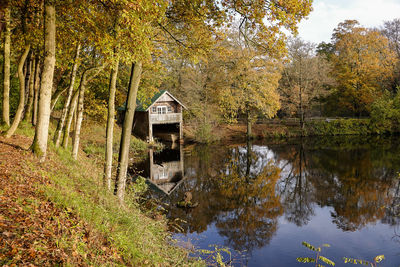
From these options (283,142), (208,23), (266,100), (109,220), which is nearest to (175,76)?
(266,100)

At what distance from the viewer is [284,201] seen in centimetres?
1441

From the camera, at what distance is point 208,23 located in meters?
7.21

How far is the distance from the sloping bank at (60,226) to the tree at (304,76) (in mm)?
32197

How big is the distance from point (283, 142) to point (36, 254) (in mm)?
31923

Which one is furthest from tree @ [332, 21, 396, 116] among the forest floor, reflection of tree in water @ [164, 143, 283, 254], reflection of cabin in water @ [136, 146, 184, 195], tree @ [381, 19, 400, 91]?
the forest floor

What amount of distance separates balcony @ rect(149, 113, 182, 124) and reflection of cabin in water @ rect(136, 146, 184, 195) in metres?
5.53

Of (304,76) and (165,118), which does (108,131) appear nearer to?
(165,118)

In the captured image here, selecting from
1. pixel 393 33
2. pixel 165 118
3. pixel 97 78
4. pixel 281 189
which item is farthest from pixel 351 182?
pixel 393 33

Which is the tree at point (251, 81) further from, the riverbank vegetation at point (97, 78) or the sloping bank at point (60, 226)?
the sloping bank at point (60, 226)

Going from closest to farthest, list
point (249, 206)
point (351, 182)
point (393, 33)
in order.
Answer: point (249, 206) < point (351, 182) < point (393, 33)

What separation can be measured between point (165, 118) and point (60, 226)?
91.7 feet

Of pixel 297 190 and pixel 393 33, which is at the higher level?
pixel 393 33

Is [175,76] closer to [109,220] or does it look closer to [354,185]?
[354,185]

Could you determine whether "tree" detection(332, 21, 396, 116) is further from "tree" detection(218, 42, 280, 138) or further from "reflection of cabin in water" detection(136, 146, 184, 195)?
"reflection of cabin in water" detection(136, 146, 184, 195)
